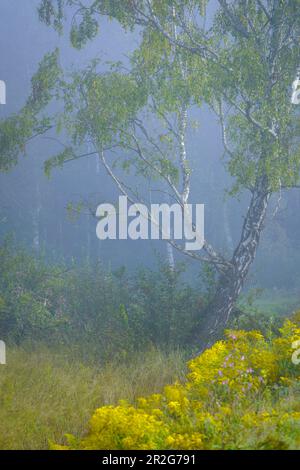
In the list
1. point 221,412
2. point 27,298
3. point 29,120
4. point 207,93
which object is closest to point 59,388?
point 221,412

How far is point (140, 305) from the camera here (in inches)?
478

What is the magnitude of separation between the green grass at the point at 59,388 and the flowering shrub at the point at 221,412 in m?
0.77

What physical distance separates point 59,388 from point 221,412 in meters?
3.03

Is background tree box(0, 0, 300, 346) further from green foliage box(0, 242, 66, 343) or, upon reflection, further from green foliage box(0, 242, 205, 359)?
green foliage box(0, 242, 66, 343)

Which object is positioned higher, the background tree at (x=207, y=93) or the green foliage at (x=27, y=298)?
the background tree at (x=207, y=93)

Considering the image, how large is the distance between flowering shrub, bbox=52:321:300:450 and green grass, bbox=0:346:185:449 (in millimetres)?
774

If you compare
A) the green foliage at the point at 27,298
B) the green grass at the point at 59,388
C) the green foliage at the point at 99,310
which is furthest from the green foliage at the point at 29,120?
the green grass at the point at 59,388

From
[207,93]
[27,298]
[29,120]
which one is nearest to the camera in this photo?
[207,93]

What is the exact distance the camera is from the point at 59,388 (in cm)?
831

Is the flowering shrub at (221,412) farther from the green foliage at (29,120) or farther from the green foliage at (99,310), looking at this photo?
the green foliage at (29,120)

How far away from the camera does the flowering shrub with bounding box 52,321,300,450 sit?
5.20m

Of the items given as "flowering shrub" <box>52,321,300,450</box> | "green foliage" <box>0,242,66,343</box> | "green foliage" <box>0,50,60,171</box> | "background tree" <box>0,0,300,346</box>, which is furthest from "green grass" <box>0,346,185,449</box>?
"green foliage" <box>0,50,60,171</box>

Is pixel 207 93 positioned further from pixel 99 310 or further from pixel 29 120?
pixel 99 310

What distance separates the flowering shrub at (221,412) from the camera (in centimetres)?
520
